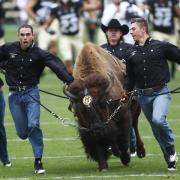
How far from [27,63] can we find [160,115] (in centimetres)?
195

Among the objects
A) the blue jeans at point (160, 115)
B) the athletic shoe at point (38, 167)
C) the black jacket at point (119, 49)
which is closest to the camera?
the blue jeans at point (160, 115)

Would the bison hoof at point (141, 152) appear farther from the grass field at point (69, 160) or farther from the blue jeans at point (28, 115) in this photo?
the blue jeans at point (28, 115)

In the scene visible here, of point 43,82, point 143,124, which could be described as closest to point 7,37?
point 43,82

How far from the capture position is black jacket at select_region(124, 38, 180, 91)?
1309 cm

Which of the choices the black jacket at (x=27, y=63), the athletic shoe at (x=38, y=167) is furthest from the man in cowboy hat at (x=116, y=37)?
the athletic shoe at (x=38, y=167)

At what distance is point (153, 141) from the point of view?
53.5 feet

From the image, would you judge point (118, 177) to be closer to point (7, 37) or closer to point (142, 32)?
point (142, 32)

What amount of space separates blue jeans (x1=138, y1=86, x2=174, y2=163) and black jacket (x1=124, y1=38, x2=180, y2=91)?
17cm

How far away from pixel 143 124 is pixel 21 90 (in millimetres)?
5391

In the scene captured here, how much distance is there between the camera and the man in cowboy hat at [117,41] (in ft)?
48.9

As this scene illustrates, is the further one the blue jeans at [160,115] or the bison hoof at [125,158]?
the bison hoof at [125,158]

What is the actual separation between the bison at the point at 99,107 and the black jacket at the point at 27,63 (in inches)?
13.4

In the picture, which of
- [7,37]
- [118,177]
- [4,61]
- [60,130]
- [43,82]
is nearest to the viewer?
[118,177]

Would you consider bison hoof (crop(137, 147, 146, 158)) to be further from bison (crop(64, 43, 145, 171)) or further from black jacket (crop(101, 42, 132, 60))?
black jacket (crop(101, 42, 132, 60))
